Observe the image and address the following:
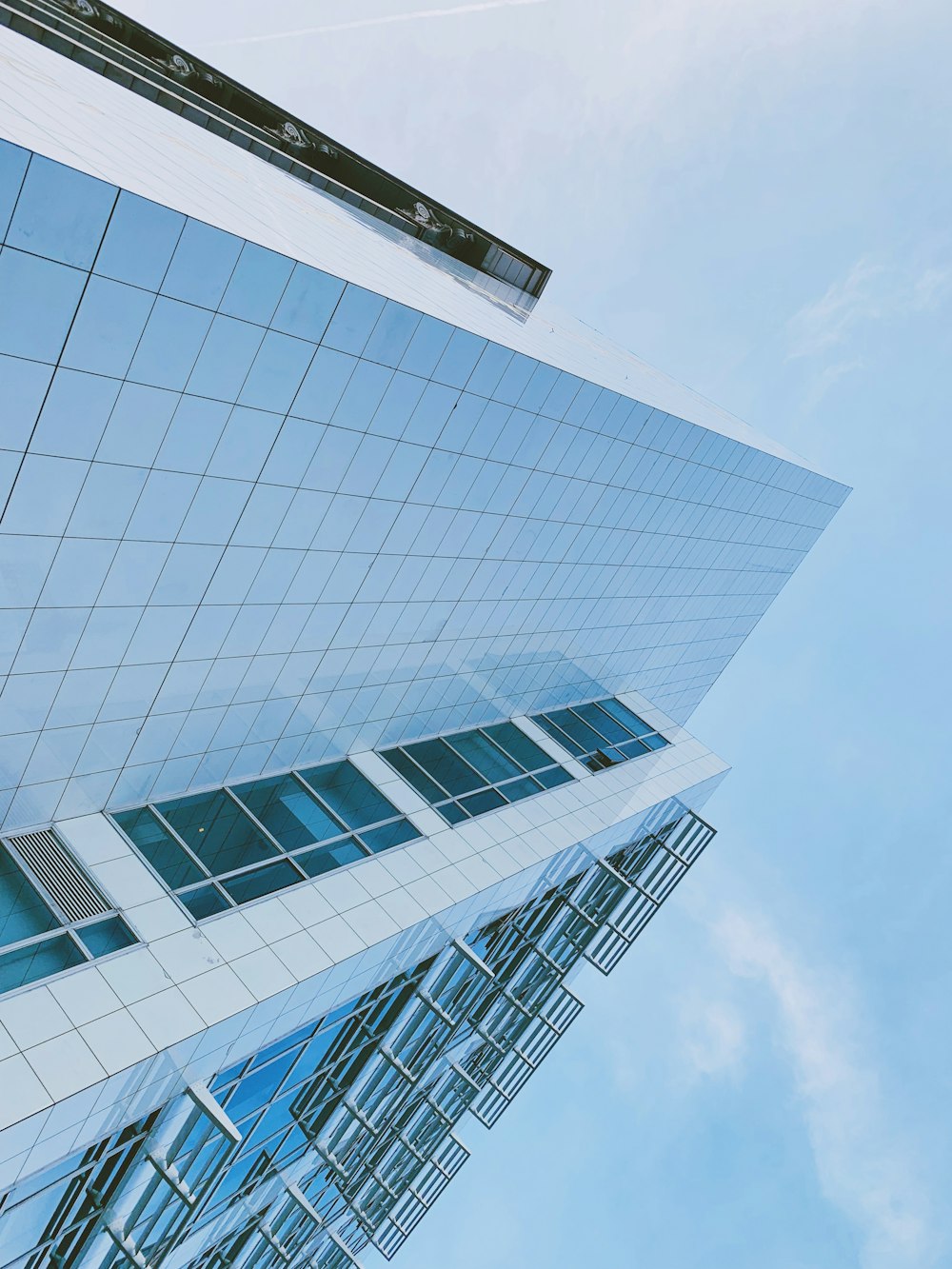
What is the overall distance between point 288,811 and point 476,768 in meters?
8.69

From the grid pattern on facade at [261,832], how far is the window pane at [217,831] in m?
0.02

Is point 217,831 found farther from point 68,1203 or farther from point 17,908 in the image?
point 68,1203

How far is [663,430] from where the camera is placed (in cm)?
2944

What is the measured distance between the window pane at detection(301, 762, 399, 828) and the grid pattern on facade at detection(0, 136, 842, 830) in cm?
62

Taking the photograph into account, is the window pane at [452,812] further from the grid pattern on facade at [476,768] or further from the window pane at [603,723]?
the window pane at [603,723]

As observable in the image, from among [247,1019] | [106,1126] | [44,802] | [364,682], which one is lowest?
[106,1126]

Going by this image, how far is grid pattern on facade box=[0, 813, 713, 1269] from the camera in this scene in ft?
55.5

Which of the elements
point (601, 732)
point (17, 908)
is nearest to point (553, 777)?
point (601, 732)

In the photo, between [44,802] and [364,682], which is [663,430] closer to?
[364,682]

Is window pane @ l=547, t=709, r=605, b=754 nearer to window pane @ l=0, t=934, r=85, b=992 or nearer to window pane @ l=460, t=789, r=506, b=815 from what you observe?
window pane @ l=460, t=789, r=506, b=815

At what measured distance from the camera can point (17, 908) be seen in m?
15.5

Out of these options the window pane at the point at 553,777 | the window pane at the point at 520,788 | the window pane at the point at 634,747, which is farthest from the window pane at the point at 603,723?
the window pane at the point at 520,788

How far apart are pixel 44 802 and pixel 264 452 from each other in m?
7.87

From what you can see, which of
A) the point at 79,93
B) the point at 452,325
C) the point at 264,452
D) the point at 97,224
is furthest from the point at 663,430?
the point at 97,224
